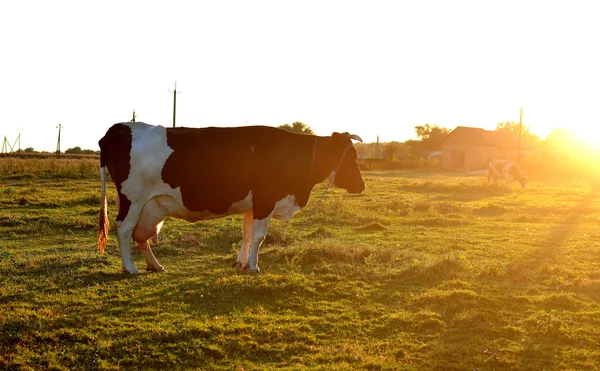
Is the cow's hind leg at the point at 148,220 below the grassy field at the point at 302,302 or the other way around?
the other way around

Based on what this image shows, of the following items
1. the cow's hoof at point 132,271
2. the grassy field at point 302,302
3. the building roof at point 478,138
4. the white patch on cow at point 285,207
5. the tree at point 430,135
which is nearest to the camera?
the grassy field at point 302,302

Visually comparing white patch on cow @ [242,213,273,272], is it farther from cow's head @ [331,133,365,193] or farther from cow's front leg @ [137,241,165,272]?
cow's head @ [331,133,365,193]

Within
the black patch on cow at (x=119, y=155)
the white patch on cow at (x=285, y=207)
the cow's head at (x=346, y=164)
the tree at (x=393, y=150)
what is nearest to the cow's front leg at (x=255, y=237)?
the white patch on cow at (x=285, y=207)

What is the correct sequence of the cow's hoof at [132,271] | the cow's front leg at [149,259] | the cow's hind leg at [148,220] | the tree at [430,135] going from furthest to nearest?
the tree at [430,135], the cow's front leg at [149,259], the cow's hoof at [132,271], the cow's hind leg at [148,220]

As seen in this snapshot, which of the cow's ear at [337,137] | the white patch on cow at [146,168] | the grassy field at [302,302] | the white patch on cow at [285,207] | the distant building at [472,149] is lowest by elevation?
the grassy field at [302,302]

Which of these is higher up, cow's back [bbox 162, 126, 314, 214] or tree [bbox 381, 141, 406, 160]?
tree [bbox 381, 141, 406, 160]

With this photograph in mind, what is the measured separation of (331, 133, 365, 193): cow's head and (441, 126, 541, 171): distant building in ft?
182

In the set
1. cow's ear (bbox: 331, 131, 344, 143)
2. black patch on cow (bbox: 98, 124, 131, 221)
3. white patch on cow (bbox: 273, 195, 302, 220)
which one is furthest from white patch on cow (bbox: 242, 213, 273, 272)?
black patch on cow (bbox: 98, 124, 131, 221)

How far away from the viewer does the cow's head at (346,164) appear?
9875 millimetres

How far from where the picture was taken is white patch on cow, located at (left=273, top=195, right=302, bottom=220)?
30.8ft

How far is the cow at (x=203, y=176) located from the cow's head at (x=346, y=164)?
0.20 meters

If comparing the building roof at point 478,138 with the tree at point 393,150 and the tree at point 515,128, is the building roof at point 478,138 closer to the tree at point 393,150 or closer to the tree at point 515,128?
the tree at point 393,150

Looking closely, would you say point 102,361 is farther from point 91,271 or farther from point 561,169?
point 561,169

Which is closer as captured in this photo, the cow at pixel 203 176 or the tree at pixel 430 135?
the cow at pixel 203 176
